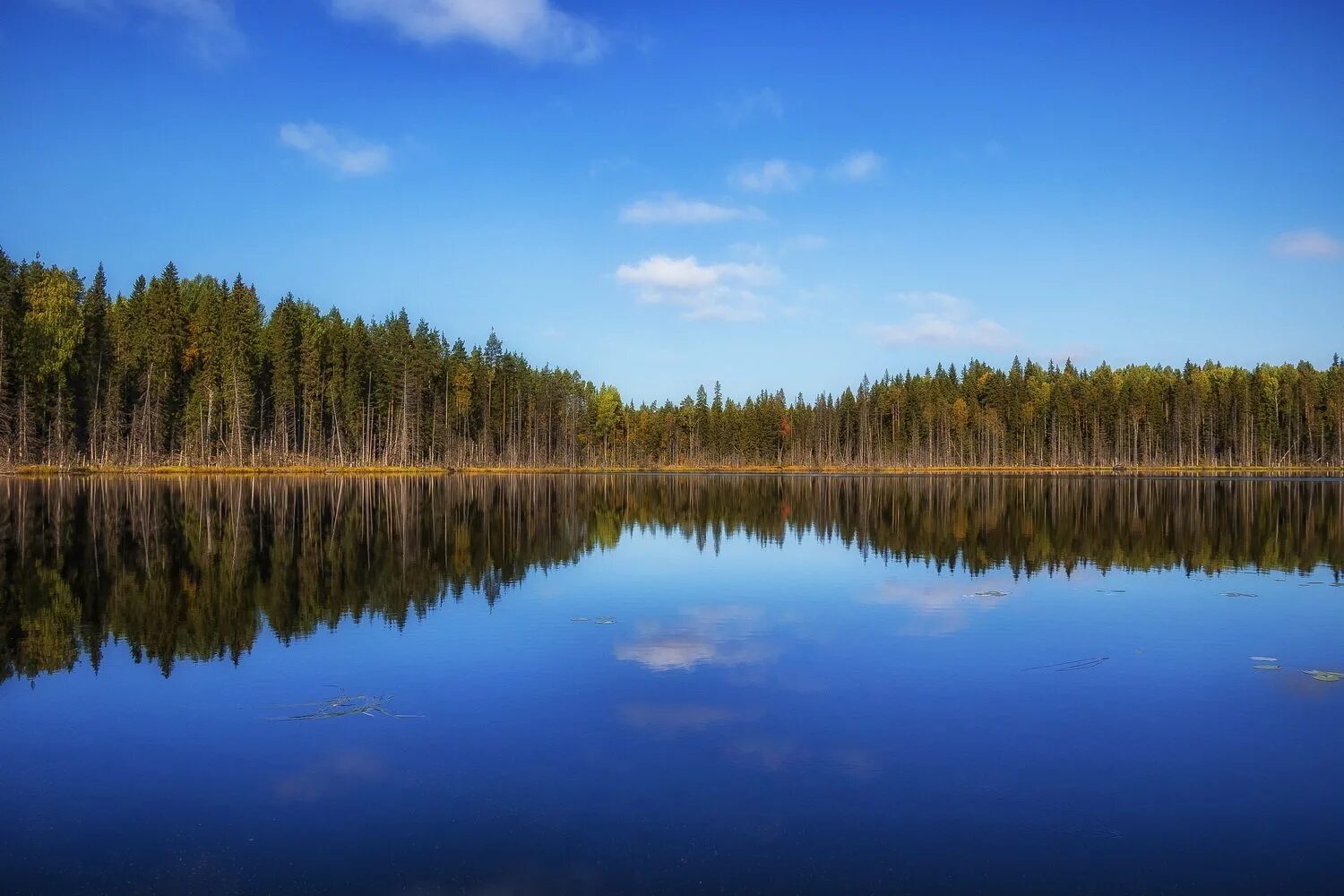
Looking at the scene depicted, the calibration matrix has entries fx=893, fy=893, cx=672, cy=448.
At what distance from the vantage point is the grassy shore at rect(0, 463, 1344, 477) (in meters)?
75.8

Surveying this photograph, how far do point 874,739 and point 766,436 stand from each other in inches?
5832

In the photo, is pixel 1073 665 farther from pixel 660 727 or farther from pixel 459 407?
pixel 459 407

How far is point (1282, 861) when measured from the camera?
23.2 feet

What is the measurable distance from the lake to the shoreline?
56510 millimetres

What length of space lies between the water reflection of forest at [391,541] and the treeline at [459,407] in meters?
18.0

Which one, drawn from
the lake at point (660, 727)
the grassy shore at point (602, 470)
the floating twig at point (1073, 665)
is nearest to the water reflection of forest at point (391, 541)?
the lake at point (660, 727)

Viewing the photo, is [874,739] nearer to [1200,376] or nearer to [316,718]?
[316,718]

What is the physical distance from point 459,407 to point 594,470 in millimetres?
35269

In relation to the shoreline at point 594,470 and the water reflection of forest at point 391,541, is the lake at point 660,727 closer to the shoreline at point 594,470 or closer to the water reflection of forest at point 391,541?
the water reflection of forest at point 391,541

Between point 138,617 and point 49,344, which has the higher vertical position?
point 49,344

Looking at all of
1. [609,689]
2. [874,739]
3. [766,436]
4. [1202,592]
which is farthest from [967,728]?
[766,436]

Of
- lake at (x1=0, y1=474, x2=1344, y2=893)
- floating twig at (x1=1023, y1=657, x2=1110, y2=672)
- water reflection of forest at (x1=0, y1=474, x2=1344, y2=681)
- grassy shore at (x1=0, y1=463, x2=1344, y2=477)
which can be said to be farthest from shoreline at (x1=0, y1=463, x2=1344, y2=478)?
floating twig at (x1=1023, y1=657, x2=1110, y2=672)

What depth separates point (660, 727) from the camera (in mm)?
10312

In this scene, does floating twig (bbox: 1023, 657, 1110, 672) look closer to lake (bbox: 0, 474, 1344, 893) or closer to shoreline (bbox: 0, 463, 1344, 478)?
lake (bbox: 0, 474, 1344, 893)
